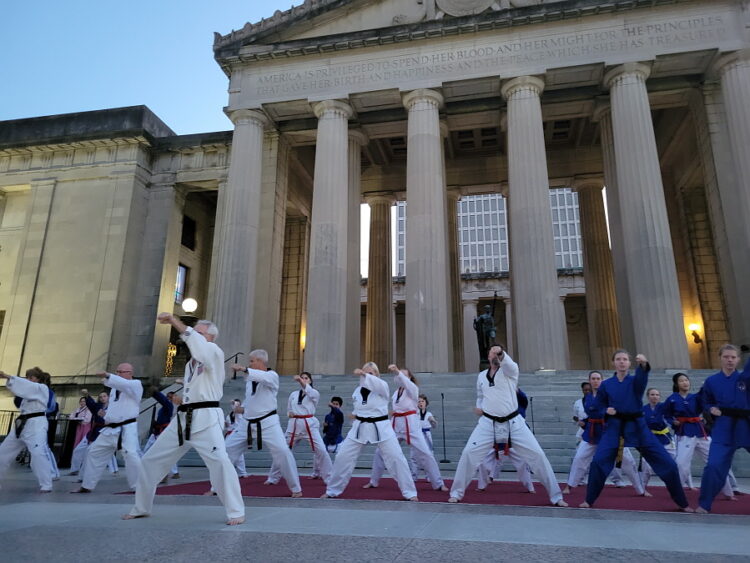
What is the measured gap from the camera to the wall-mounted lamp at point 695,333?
83.9 ft

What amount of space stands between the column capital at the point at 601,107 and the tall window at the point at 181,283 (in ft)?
70.6

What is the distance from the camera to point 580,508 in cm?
673

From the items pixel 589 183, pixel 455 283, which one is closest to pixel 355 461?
pixel 455 283

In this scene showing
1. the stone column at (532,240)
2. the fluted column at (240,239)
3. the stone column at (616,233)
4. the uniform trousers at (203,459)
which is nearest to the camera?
the uniform trousers at (203,459)

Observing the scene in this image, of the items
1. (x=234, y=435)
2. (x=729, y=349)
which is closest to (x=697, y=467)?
(x=729, y=349)

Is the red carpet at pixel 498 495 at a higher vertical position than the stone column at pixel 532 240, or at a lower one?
lower

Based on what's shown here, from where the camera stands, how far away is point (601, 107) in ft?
75.4

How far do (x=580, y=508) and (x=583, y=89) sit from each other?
20.4 metres

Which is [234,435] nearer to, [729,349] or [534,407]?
[729,349]

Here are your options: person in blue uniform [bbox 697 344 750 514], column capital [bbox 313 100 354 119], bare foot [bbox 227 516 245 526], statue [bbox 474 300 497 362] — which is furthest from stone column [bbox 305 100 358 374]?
bare foot [bbox 227 516 245 526]

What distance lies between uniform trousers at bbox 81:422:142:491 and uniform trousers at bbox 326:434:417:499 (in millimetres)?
3315

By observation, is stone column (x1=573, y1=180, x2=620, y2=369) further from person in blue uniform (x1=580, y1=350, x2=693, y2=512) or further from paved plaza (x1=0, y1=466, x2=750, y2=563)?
paved plaza (x1=0, y1=466, x2=750, y2=563)

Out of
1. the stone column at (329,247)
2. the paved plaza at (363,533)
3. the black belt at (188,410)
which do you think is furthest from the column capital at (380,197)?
the black belt at (188,410)

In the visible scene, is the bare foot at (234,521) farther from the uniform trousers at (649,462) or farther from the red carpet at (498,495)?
the uniform trousers at (649,462)
